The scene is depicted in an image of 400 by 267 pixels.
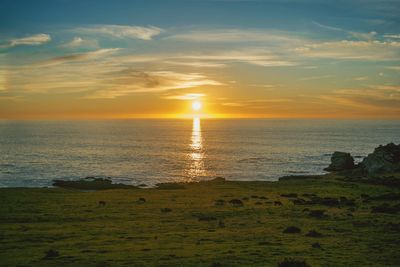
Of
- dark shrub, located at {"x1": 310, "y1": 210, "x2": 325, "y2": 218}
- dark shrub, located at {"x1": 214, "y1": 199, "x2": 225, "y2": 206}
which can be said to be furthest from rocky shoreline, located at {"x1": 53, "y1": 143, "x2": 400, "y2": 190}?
dark shrub, located at {"x1": 310, "y1": 210, "x2": 325, "y2": 218}

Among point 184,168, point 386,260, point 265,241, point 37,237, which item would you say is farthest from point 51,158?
point 386,260

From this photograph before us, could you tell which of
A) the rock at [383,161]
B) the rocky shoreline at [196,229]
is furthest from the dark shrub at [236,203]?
the rock at [383,161]

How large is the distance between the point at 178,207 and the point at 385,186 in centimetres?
5049

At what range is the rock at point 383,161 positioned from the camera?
111m

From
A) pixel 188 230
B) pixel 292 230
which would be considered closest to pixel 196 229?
pixel 188 230

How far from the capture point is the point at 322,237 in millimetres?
39344

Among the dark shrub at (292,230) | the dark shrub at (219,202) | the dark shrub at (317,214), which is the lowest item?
the dark shrub at (219,202)

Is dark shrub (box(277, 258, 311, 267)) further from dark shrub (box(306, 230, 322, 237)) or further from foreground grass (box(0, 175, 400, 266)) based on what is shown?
dark shrub (box(306, 230, 322, 237))

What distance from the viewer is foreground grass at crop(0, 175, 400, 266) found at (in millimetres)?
31016

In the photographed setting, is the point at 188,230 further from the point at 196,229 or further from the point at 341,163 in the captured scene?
the point at 341,163

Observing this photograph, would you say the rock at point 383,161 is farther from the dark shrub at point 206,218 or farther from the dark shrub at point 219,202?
the dark shrub at point 206,218

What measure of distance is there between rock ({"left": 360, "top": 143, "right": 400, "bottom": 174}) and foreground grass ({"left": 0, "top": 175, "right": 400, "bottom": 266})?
135 ft

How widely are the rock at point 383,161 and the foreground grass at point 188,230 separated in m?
41.0

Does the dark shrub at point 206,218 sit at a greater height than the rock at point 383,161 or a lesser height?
lesser
